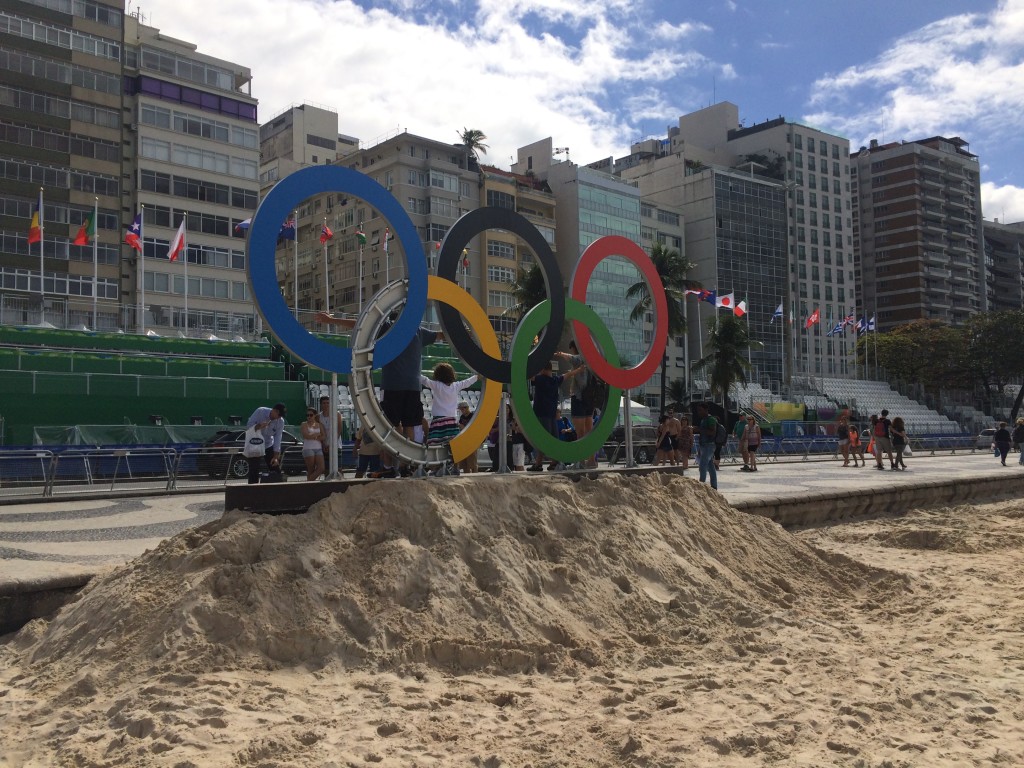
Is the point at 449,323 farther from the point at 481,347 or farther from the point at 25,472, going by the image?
the point at 25,472

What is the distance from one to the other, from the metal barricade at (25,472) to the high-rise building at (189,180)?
34032 millimetres

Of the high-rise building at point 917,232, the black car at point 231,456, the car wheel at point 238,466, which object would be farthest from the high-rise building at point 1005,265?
the car wheel at point 238,466

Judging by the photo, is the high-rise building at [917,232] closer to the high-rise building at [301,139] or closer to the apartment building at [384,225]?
the apartment building at [384,225]

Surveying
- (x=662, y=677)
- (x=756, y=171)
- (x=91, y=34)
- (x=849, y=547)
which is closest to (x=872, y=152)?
(x=756, y=171)

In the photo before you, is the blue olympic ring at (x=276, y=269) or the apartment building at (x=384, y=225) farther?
the apartment building at (x=384, y=225)

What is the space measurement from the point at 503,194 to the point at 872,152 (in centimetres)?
6972

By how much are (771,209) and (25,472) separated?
88.0m

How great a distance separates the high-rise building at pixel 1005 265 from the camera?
5064 inches

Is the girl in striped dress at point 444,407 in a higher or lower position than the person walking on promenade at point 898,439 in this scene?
higher

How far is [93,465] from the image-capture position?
18359 millimetres

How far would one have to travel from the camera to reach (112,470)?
60.5ft

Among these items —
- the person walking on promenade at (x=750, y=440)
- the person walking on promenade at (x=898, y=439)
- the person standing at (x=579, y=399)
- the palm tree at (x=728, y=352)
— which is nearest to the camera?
the person standing at (x=579, y=399)

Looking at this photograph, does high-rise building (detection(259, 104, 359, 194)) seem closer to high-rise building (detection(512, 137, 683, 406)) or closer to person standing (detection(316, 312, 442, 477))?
high-rise building (detection(512, 137, 683, 406))

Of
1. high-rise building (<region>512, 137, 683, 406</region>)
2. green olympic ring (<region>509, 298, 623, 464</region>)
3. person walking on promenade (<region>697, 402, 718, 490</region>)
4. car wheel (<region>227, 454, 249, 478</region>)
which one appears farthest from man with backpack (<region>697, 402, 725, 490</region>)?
high-rise building (<region>512, 137, 683, 406</region>)
